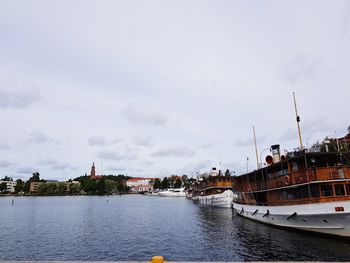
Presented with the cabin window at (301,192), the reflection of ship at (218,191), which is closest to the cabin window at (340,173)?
the cabin window at (301,192)

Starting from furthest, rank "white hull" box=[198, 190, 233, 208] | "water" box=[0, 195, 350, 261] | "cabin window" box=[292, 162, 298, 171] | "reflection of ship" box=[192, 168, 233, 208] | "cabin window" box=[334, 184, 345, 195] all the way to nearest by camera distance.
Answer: "reflection of ship" box=[192, 168, 233, 208] < "white hull" box=[198, 190, 233, 208] < "cabin window" box=[292, 162, 298, 171] < "cabin window" box=[334, 184, 345, 195] < "water" box=[0, 195, 350, 261]

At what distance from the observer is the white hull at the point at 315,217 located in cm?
2234

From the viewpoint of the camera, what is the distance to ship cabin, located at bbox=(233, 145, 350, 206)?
79.8 ft

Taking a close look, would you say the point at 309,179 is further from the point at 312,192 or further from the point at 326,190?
the point at 326,190

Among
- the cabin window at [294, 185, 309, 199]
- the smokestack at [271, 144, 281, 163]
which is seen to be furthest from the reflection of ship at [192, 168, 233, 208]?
the cabin window at [294, 185, 309, 199]

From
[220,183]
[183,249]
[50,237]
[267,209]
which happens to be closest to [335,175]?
[267,209]

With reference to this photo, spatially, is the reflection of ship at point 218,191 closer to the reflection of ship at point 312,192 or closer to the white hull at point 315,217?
the reflection of ship at point 312,192

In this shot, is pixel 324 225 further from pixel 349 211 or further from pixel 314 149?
pixel 314 149

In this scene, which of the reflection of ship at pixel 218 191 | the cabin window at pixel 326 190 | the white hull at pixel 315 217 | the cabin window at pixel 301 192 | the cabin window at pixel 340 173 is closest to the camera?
the white hull at pixel 315 217

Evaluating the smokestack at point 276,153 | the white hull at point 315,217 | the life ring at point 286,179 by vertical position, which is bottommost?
the white hull at point 315,217

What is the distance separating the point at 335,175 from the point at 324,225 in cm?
452

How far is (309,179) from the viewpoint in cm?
2516

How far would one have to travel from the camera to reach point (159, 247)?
24.8 metres

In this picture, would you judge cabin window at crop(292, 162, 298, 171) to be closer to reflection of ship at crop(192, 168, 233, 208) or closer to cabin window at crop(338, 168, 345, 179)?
cabin window at crop(338, 168, 345, 179)
